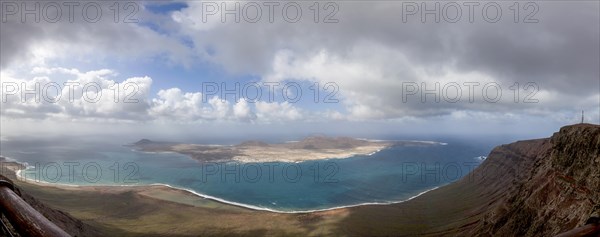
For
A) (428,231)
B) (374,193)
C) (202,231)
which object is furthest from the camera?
(374,193)

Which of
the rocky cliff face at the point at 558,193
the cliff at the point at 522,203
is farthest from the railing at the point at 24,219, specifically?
the rocky cliff face at the point at 558,193

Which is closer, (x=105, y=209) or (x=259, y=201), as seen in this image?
(x=105, y=209)

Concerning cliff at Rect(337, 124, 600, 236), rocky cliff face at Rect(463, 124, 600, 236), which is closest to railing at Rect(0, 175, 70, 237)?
cliff at Rect(337, 124, 600, 236)

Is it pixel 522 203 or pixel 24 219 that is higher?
pixel 24 219

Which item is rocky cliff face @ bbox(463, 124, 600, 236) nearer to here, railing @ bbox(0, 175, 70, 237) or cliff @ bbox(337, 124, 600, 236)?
cliff @ bbox(337, 124, 600, 236)

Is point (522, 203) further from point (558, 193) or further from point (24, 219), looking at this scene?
point (24, 219)

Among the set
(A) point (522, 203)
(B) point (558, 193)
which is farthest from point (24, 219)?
(A) point (522, 203)

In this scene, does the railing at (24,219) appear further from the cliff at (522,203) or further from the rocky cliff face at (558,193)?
the rocky cliff face at (558,193)

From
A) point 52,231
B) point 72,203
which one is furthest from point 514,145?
point 72,203

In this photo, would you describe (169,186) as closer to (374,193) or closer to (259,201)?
(259,201)
